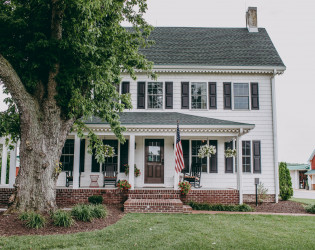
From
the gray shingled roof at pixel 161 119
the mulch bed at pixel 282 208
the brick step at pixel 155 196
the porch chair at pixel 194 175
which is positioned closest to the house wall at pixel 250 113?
the gray shingled roof at pixel 161 119

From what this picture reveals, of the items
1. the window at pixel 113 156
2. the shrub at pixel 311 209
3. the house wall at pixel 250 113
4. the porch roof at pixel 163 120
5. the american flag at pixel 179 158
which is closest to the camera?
the american flag at pixel 179 158

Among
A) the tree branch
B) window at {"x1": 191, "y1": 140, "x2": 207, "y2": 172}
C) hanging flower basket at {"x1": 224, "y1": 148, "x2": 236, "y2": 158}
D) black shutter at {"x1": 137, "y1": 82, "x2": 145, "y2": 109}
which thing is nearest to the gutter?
hanging flower basket at {"x1": 224, "y1": 148, "x2": 236, "y2": 158}

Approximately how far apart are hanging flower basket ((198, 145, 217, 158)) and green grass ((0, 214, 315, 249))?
421 cm

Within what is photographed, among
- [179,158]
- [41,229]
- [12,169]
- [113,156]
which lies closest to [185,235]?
[41,229]

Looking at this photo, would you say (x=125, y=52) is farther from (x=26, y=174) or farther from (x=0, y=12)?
(x=26, y=174)

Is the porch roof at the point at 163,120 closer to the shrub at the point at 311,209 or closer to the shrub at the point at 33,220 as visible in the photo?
the shrub at the point at 311,209

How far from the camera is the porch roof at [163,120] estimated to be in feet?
38.5

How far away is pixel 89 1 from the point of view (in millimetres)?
7086

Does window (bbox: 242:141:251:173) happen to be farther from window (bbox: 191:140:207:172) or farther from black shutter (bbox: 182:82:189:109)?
black shutter (bbox: 182:82:189:109)

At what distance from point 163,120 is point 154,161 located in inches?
94.9

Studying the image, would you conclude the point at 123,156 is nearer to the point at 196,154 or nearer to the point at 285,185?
the point at 196,154

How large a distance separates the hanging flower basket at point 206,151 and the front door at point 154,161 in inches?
71.5

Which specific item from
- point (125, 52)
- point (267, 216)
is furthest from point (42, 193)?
point (267, 216)

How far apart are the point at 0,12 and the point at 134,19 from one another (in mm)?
4175
